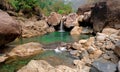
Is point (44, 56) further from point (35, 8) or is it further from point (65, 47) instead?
point (35, 8)

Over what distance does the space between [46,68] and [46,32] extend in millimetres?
16559

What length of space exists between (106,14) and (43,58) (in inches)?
437

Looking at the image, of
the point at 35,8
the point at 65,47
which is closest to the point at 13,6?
the point at 35,8

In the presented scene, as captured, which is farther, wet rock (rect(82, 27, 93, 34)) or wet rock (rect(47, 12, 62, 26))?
wet rock (rect(47, 12, 62, 26))

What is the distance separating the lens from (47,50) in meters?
13.9

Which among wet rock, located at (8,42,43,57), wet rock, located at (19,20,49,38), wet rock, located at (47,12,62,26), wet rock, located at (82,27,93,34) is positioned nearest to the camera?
wet rock, located at (8,42,43,57)

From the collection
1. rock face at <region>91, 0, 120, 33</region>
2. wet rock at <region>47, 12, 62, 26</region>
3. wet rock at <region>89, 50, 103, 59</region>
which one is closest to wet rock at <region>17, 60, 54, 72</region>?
wet rock at <region>89, 50, 103, 59</region>

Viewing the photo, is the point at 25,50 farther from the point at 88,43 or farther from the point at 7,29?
the point at 88,43

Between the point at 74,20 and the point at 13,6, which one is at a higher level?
the point at 13,6

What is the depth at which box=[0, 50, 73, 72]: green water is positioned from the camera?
10.2 m

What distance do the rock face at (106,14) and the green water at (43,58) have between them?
8.73 m

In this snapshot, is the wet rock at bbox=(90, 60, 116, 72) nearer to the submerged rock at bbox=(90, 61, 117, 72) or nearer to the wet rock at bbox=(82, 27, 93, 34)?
the submerged rock at bbox=(90, 61, 117, 72)

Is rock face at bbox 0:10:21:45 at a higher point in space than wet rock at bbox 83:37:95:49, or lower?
higher

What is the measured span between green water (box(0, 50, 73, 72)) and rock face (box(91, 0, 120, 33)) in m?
8.73
